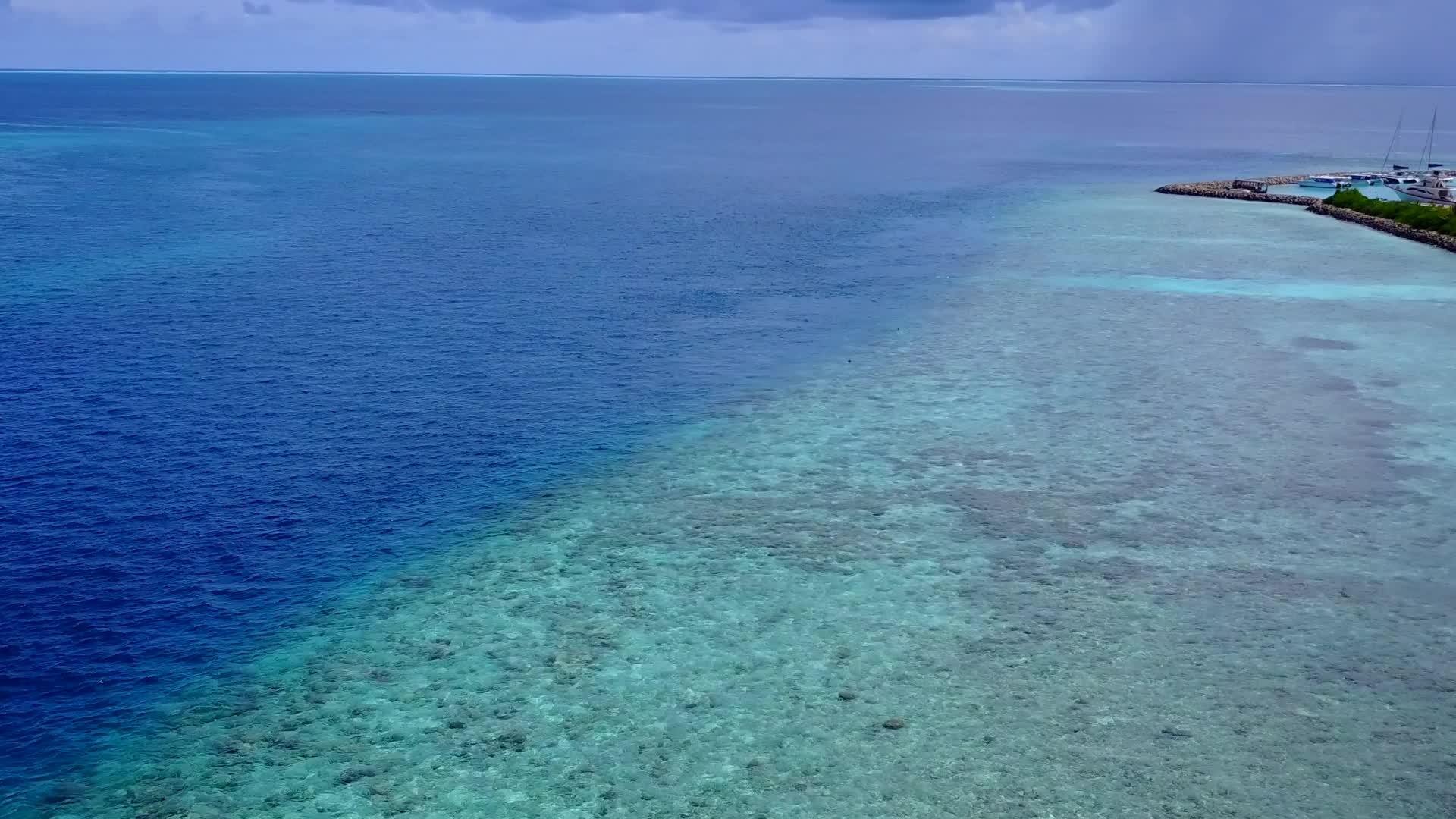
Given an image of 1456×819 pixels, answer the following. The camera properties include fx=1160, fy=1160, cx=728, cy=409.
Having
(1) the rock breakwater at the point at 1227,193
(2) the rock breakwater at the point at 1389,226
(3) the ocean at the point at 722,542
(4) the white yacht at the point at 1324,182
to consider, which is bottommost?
(3) the ocean at the point at 722,542

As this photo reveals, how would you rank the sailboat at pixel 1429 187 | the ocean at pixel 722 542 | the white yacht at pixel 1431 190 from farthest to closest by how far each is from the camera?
the sailboat at pixel 1429 187
the white yacht at pixel 1431 190
the ocean at pixel 722 542

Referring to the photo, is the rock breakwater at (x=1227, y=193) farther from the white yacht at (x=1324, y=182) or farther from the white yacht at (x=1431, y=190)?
the white yacht at (x=1431, y=190)

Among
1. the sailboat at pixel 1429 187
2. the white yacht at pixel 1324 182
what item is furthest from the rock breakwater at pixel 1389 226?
the white yacht at pixel 1324 182

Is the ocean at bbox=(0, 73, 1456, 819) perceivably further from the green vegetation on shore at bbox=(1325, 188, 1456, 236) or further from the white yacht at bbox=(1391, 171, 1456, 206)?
the white yacht at bbox=(1391, 171, 1456, 206)

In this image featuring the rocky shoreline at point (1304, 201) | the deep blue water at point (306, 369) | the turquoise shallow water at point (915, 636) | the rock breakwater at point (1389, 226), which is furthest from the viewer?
the rocky shoreline at point (1304, 201)

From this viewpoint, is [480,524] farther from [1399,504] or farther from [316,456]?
[1399,504]

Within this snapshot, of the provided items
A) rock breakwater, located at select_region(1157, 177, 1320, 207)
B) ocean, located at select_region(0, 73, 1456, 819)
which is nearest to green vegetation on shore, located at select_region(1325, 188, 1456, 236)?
rock breakwater, located at select_region(1157, 177, 1320, 207)

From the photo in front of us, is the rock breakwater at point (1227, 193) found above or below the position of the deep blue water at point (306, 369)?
above

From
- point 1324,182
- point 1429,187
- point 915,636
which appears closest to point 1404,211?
point 1429,187

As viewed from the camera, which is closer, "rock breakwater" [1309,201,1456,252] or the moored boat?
"rock breakwater" [1309,201,1456,252]
